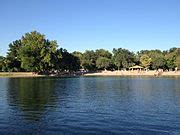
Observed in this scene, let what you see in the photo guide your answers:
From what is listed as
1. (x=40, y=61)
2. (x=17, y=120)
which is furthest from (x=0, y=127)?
(x=40, y=61)

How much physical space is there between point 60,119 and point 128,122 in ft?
18.2

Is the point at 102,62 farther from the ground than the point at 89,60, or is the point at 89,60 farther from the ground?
the point at 89,60

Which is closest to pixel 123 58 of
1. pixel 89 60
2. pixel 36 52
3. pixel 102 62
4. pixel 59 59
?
pixel 102 62

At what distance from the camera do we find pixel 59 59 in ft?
450

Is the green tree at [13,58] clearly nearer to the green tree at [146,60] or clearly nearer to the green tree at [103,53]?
the green tree at [103,53]

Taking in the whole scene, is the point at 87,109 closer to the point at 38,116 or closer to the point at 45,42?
the point at 38,116

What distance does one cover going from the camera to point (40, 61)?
404 feet

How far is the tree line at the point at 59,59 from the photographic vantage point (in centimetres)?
12281

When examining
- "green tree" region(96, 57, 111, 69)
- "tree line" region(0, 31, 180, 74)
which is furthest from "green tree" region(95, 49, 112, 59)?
"green tree" region(96, 57, 111, 69)

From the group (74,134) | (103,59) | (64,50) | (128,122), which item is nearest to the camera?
(74,134)

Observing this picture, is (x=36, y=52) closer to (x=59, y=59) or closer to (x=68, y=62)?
(x=59, y=59)

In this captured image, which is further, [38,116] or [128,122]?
[38,116]

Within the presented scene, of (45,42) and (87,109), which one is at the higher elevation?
(45,42)

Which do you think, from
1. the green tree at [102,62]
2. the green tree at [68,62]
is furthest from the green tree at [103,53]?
the green tree at [68,62]
